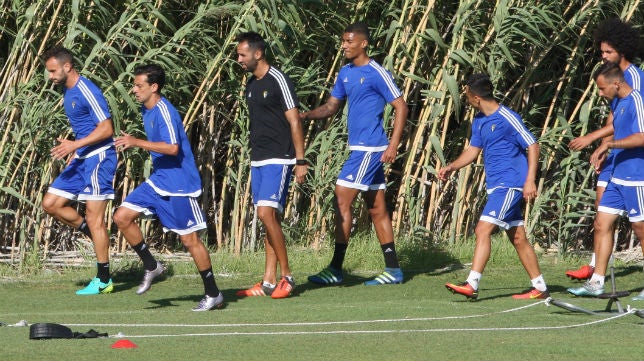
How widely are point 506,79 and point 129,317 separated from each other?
197 inches

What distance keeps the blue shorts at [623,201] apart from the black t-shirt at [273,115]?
2.37 m

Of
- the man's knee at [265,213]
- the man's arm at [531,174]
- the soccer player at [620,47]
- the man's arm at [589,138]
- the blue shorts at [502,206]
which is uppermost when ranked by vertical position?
the soccer player at [620,47]

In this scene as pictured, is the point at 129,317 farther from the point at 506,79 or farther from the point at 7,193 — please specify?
the point at 506,79

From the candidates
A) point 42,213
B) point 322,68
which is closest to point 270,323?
point 42,213

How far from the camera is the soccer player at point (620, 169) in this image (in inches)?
360

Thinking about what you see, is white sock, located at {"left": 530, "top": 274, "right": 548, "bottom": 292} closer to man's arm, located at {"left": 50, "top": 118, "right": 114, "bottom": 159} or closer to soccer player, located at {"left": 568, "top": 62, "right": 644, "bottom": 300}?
soccer player, located at {"left": 568, "top": 62, "right": 644, "bottom": 300}

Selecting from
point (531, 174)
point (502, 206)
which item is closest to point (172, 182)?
point (502, 206)

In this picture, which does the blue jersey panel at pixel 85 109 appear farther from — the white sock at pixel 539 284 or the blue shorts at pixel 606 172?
the blue shorts at pixel 606 172

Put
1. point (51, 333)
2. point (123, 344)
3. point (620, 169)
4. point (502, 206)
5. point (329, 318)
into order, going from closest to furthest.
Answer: point (123, 344) < point (51, 333) < point (329, 318) < point (502, 206) < point (620, 169)

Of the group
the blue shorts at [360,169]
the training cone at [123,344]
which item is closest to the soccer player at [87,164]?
the blue shorts at [360,169]

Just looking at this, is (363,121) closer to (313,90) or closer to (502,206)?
(502,206)

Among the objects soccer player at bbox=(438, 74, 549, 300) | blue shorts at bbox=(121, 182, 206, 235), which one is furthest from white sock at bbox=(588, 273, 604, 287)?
blue shorts at bbox=(121, 182, 206, 235)

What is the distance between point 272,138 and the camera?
373 inches

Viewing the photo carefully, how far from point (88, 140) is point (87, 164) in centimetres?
39
